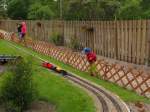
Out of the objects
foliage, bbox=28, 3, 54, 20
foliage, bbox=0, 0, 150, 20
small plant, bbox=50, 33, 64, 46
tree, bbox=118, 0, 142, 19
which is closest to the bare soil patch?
small plant, bbox=50, 33, 64, 46

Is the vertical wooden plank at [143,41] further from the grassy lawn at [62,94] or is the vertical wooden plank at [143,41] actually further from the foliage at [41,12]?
the foliage at [41,12]

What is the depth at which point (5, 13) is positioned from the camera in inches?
3322

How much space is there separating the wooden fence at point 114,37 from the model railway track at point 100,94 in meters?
5.16

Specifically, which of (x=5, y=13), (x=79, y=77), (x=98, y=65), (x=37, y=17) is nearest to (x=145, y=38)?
(x=98, y=65)

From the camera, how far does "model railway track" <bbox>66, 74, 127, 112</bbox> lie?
16.2m

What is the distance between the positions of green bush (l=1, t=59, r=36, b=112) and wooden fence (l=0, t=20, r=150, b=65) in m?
10.9

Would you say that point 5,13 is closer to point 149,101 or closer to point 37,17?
point 37,17

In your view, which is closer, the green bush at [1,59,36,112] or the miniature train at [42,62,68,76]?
the green bush at [1,59,36,112]

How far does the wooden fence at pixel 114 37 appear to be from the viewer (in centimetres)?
2670

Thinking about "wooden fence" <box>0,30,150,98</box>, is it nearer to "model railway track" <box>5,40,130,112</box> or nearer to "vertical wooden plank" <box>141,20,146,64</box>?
"vertical wooden plank" <box>141,20,146,64</box>

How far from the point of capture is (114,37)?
30.7 metres

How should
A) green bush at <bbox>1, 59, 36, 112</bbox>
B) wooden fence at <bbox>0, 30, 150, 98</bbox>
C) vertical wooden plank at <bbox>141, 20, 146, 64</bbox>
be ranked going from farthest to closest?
vertical wooden plank at <bbox>141, 20, 146, 64</bbox>
wooden fence at <bbox>0, 30, 150, 98</bbox>
green bush at <bbox>1, 59, 36, 112</bbox>

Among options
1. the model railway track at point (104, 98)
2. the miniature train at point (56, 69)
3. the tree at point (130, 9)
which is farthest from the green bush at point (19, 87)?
the tree at point (130, 9)

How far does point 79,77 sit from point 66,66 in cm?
462
